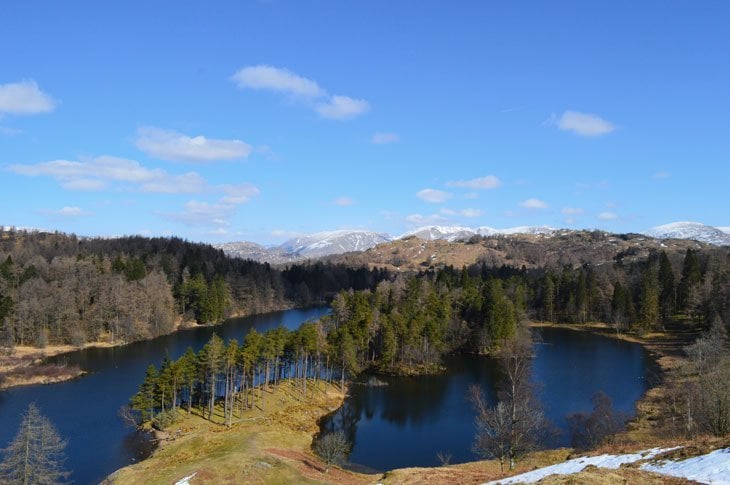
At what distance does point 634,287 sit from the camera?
534ft

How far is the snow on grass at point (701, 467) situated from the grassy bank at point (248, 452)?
30.1 metres

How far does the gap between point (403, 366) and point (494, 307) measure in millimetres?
30503

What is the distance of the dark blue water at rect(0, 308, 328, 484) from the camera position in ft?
189

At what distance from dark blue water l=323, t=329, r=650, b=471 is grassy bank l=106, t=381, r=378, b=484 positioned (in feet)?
20.3

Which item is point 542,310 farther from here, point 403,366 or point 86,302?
point 86,302

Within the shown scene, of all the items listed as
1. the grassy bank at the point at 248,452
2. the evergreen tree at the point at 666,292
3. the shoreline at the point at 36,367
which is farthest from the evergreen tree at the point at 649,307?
the shoreline at the point at 36,367

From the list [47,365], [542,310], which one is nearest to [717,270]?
[542,310]

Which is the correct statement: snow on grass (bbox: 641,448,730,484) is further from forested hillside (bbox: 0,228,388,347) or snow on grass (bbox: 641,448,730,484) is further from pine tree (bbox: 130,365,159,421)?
→ forested hillside (bbox: 0,228,388,347)

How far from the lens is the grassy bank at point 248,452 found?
46.5 m

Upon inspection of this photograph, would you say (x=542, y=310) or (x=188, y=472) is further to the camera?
(x=542, y=310)

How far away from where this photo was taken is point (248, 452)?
171 ft

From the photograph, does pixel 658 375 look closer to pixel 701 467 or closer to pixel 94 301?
pixel 701 467

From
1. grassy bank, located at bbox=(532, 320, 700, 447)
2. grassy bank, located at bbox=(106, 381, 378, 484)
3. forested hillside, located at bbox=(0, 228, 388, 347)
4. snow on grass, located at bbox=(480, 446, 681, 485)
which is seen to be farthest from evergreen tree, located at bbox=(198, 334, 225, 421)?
forested hillside, located at bbox=(0, 228, 388, 347)

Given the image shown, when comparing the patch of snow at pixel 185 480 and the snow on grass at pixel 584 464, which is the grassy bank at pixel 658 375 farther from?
the patch of snow at pixel 185 480
